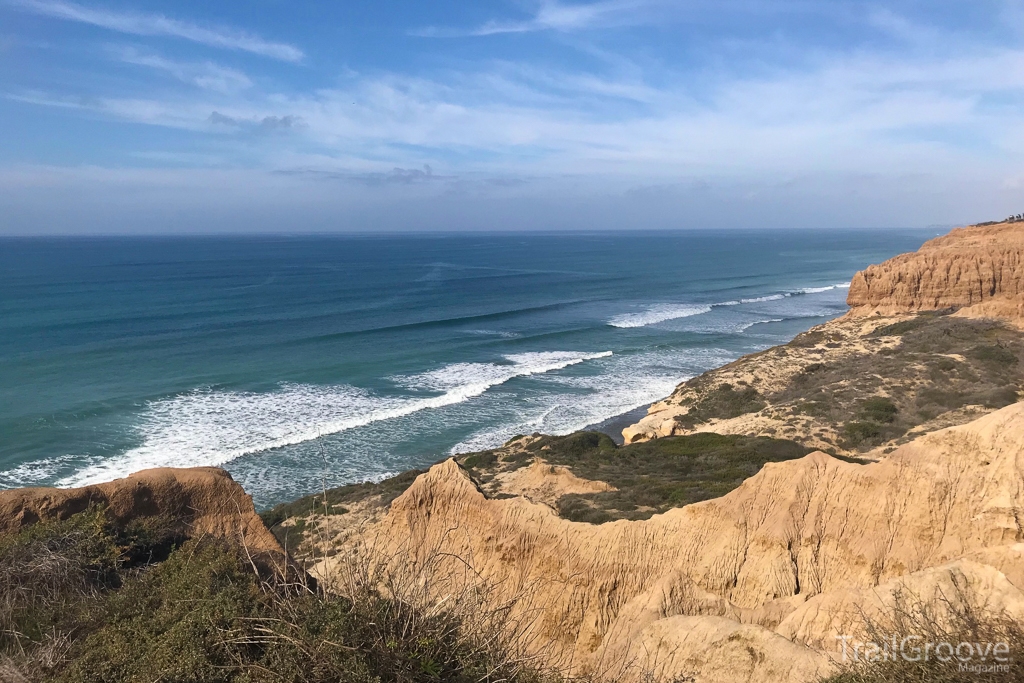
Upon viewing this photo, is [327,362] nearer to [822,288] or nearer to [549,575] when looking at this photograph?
[549,575]

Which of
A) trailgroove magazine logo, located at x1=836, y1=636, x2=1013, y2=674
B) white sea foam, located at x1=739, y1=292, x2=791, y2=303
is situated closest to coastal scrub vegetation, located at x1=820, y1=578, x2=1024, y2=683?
trailgroove magazine logo, located at x1=836, y1=636, x2=1013, y2=674

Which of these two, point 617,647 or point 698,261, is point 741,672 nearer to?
point 617,647

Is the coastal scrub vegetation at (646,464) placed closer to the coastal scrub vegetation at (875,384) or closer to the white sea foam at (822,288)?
the coastal scrub vegetation at (875,384)

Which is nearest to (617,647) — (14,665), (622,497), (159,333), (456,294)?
(622,497)

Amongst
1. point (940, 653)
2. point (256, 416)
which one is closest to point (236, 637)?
point (940, 653)

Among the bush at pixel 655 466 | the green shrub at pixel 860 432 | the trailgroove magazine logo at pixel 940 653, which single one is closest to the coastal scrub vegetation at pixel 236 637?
the trailgroove magazine logo at pixel 940 653

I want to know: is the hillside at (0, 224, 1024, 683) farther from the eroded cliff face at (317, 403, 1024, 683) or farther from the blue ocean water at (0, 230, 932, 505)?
the blue ocean water at (0, 230, 932, 505)
